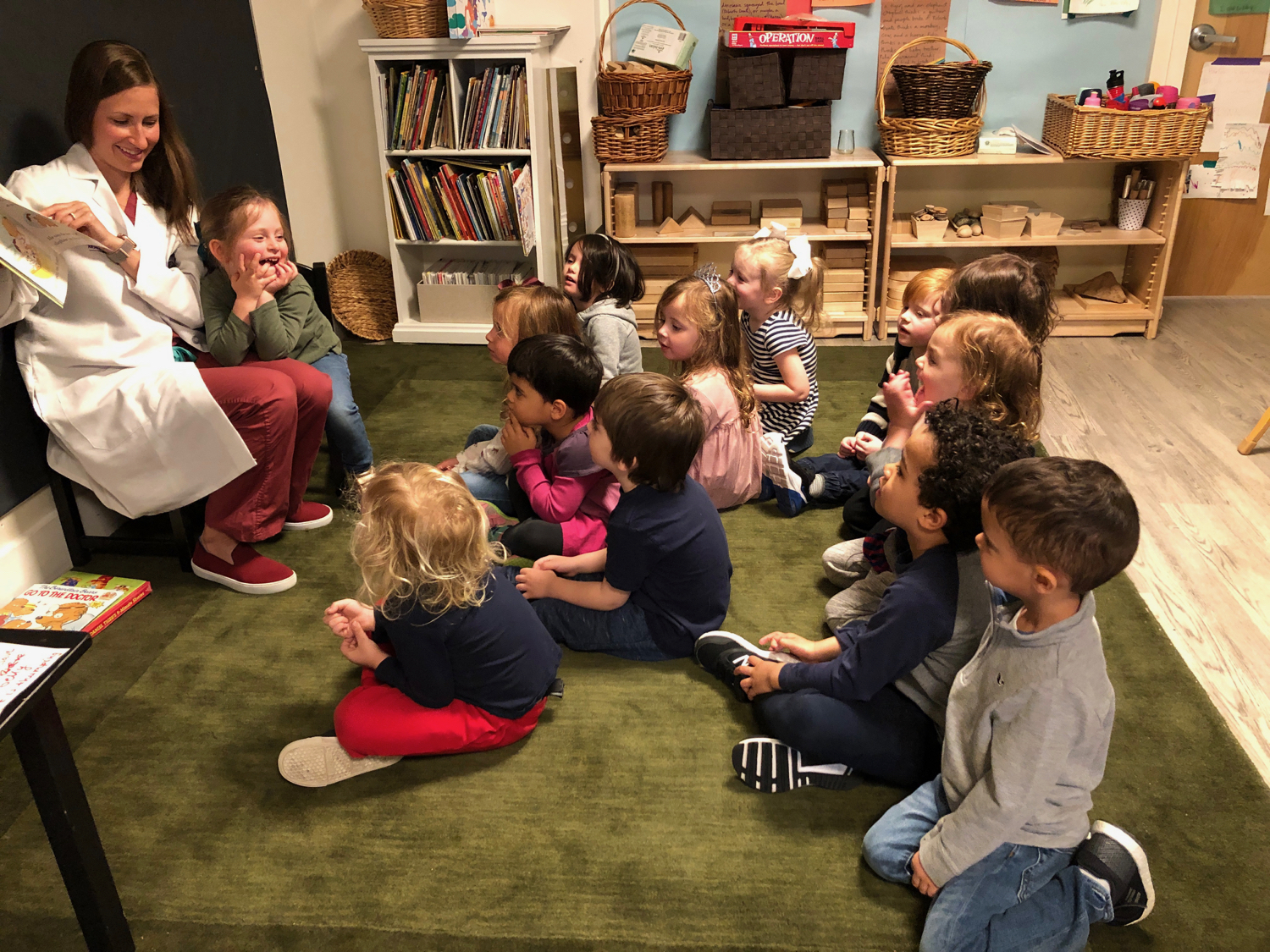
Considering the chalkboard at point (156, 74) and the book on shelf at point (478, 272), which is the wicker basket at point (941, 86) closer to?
the book on shelf at point (478, 272)

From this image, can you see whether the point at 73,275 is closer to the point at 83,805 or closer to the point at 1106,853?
the point at 83,805

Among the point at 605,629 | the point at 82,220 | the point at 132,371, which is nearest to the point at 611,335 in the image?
the point at 605,629

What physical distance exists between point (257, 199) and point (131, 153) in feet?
0.98

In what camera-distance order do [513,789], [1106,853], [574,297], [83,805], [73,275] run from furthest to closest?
[574,297] → [73,275] → [513,789] → [1106,853] → [83,805]

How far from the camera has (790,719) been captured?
5.72 ft

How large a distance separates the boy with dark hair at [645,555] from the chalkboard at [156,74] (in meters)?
1.31

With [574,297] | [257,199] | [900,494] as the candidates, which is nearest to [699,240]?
[574,297]

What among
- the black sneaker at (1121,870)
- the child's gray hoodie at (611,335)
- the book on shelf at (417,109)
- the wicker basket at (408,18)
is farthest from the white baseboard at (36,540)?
the black sneaker at (1121,870)

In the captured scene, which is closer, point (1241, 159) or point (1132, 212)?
point (1132, 212)

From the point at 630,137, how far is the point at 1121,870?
3078mm

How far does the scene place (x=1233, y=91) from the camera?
394 centimetres

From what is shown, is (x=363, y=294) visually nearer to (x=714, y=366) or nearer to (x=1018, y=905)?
(x=714, y=366)

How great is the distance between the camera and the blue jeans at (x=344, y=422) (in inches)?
108

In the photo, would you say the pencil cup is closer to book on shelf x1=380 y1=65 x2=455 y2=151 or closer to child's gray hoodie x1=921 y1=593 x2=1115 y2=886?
book on shelf x1=380 y1=65 x2=455 y2=151
